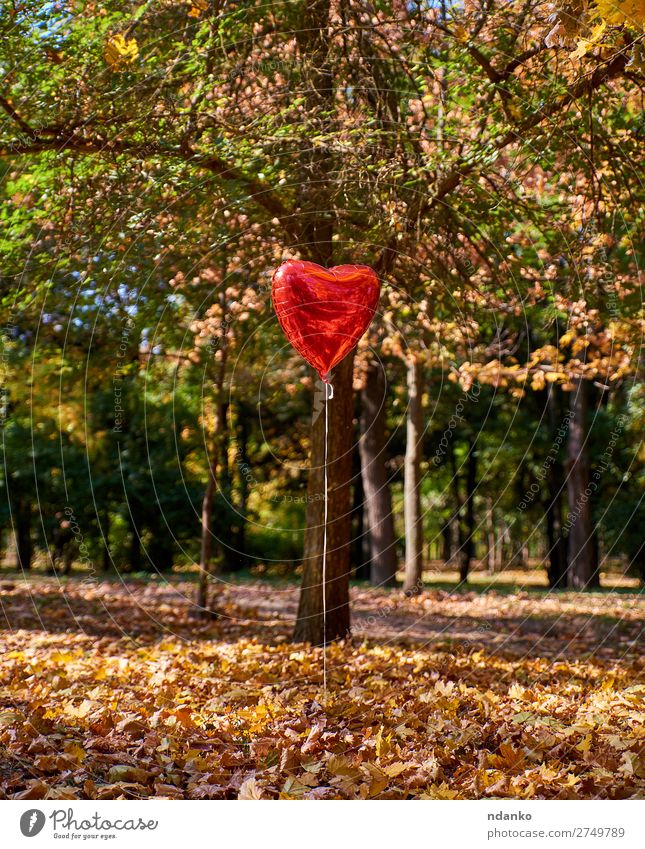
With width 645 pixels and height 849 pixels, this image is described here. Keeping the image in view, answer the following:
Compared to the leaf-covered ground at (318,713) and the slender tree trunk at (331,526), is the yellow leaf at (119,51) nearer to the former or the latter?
the slender tree trunk at (331,526)

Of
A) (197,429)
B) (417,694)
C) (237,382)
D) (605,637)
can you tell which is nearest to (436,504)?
(197,429)

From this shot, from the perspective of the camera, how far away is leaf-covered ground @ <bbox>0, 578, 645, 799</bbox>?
4461mm

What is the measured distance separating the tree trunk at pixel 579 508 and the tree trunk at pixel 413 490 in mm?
4347

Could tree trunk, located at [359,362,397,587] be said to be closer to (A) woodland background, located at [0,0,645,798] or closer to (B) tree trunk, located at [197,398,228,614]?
(A) woodland background, located at [0,0,645,798]

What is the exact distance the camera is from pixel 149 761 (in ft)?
15.4

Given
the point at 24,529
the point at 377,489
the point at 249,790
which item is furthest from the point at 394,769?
the point at 24,529

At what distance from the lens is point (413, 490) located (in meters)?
13.1

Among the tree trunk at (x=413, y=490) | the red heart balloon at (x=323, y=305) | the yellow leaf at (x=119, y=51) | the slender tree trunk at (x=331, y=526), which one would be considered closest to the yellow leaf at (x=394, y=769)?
the red heart balloon at (x=323, y=305)

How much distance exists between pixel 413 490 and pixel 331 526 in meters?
5.03

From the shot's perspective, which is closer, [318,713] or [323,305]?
[318,713]

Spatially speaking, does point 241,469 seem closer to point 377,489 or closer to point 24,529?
point 24,529

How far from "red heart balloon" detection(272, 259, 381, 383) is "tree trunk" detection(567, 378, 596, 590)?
10.7m

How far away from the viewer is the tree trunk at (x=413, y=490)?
1297 cm

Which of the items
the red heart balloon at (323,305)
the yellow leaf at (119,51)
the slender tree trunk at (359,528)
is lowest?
the slender tree trunk at (359,528)
